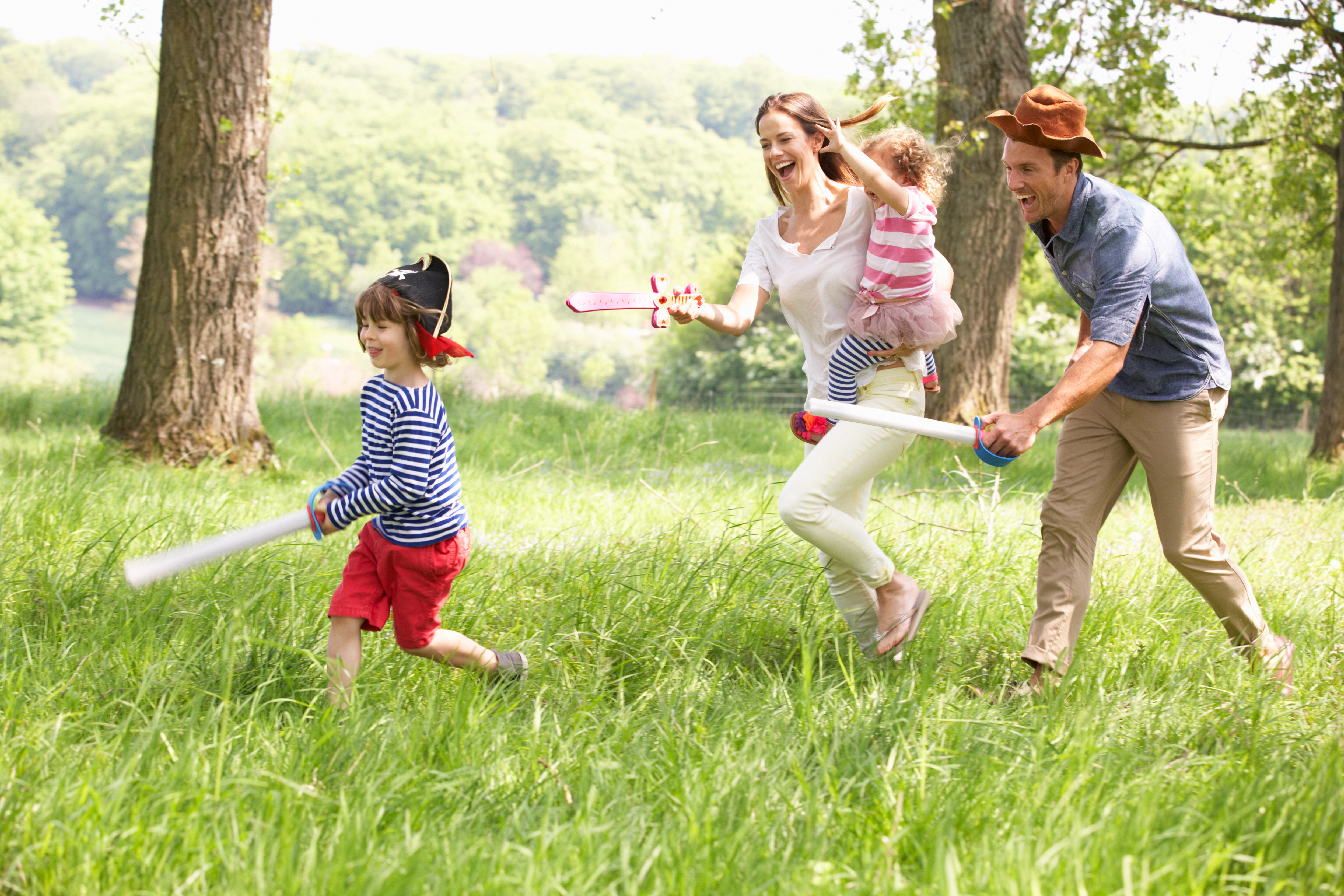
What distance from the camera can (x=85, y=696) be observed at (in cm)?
264

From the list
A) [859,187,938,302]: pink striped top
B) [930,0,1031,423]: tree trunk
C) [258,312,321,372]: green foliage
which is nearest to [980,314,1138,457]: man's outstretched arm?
[859,187,938,302]: pink striped top

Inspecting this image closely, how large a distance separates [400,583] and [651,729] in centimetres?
80

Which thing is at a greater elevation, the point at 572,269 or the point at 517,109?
the point at 517,109

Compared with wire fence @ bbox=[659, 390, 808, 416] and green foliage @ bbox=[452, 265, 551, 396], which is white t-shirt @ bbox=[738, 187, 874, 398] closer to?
wire fence @ bbox=[659, 390, 808, 416]

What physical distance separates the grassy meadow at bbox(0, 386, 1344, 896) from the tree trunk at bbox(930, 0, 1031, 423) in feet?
13.0

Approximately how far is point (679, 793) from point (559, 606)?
1.39m

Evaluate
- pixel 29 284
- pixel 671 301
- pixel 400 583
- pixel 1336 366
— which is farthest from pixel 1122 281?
pixel 29 284

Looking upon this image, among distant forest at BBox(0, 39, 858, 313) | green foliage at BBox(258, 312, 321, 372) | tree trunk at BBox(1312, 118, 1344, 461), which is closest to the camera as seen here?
tree trunk at BBox(1312, 118, 1344, 461)

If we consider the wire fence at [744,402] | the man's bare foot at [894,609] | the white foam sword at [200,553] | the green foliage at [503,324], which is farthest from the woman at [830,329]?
the green foliage at [503,324]

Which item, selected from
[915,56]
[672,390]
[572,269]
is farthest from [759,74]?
[915,56]

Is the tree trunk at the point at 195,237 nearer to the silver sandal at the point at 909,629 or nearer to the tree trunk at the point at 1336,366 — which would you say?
the silver sandal at the point at 909,629

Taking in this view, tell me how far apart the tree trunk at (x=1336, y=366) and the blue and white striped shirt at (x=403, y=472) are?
363 inches

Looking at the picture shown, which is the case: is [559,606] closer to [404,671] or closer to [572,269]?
[404,671]

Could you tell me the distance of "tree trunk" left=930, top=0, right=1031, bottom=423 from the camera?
27.6ft
